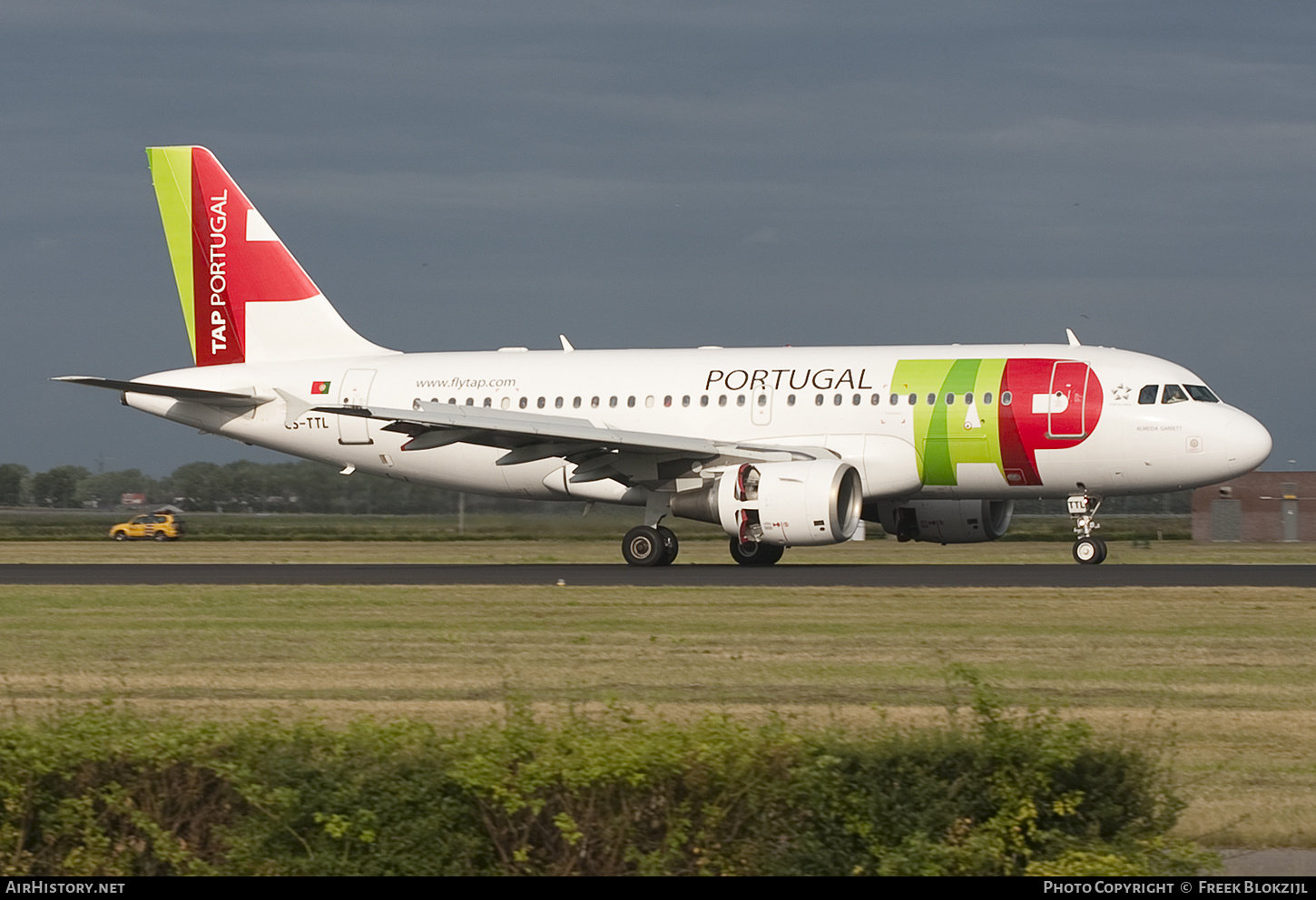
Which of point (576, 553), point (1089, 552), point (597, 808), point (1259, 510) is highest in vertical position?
point (1259, 510)

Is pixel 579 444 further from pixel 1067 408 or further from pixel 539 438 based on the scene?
pixel 1067 408

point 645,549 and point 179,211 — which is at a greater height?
point 179,211

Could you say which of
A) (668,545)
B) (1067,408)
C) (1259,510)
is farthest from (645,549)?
(1259,510)

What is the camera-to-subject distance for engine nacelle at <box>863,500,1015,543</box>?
103 feet

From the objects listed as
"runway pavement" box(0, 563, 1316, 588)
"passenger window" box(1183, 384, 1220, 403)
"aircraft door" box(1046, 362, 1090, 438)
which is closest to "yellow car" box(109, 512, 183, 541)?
"runway pavement" box(0, 563, 1316, 588)

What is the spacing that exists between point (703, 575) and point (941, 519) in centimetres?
652

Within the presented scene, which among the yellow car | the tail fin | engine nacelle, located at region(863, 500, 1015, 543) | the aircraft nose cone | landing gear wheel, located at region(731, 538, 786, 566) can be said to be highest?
the tail fin

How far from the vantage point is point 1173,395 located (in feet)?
93.6

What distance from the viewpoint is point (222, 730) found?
8.56 meters

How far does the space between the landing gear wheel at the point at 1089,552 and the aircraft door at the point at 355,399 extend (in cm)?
1475

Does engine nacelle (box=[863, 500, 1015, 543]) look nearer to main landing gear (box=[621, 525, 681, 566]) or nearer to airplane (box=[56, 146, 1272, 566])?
airplane (box=[56, 146, 1272, 566])

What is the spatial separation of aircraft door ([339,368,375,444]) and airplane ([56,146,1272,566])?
0.05 metres

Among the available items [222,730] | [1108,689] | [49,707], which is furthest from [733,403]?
[222,730]
